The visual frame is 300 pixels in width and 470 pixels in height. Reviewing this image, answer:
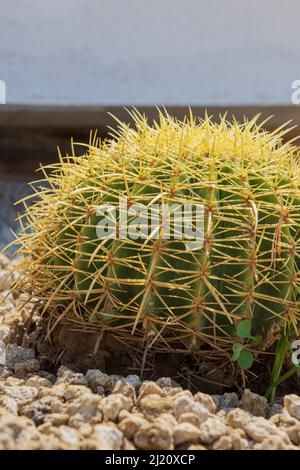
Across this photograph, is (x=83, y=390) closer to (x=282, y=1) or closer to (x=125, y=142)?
(x=125, y=142)

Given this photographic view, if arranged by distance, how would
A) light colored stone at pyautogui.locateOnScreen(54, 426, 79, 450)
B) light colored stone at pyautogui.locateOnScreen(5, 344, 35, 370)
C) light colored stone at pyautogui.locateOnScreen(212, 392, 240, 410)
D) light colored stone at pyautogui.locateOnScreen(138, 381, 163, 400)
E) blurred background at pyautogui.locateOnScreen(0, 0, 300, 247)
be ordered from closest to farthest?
light colored stone at pyautogui.locateOnScreen(54, 426, 79, 450) < light colored stone at pyautogui.locateOnScreen(138, 381, 163, 400) < light colored stone at pyautogui.locateOnScreen(212, 392, 240, 410) < light colored stone at pyautogui.locateOnScreen(5, 344, 35, 370) < blurred background at pyautogui.locateOnScreen(0, 0, 300, 247)

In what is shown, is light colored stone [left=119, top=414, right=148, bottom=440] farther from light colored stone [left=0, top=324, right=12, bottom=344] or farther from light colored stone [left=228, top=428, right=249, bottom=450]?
light colored stone [left=0, top=324, right=12, bottom=344]

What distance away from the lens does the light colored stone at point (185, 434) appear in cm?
105

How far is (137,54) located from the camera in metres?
4.16

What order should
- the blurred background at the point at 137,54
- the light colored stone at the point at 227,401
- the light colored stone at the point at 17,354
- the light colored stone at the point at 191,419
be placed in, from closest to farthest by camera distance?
the light colored stone at the point at 191,419 < the light colored stone at the point at 227,401 < the light colored stone at the point at 17,354 < the blurred background at the point at 137,54

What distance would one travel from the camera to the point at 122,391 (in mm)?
1225

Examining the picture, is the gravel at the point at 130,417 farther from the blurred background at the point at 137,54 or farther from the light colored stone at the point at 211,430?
the blurred background at the point at 137,54

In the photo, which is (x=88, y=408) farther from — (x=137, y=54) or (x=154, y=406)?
(x=137, y=54)

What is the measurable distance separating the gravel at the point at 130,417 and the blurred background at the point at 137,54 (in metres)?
2.86

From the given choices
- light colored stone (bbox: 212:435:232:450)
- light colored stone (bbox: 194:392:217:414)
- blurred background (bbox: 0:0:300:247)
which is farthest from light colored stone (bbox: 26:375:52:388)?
blurred background (bbox: 0:0:300:247)

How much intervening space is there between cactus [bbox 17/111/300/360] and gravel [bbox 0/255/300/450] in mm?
123

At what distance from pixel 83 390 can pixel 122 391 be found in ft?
0.20

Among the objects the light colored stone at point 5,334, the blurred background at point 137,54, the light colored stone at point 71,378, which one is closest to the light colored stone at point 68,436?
the light colored stone at point 71,378

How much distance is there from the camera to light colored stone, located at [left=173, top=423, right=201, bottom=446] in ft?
3.45
